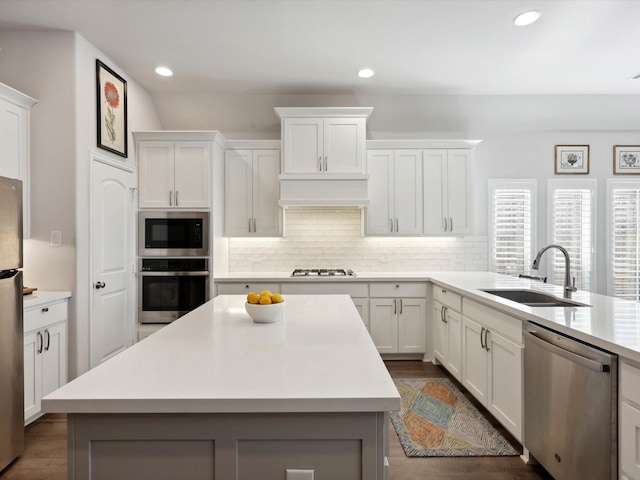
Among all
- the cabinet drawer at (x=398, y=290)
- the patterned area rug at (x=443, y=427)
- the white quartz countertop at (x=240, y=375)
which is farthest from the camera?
the cabinet drawer at (x=398, y=290)

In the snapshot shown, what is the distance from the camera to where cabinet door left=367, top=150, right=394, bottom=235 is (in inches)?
162

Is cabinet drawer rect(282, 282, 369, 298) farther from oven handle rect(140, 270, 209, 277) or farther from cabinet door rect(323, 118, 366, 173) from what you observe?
cabinet door rect(323, 118, 366, 173)

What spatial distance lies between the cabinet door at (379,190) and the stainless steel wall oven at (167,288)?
1.93 meters

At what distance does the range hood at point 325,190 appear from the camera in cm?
384

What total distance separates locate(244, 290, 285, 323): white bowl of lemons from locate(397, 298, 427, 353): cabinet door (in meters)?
2.33

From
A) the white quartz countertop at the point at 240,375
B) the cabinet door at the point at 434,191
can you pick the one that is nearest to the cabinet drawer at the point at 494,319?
the white quartz countertop at the point at 240,375

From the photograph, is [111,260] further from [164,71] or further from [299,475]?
A: [299,475]

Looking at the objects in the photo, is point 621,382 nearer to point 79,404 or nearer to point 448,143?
point 79,404

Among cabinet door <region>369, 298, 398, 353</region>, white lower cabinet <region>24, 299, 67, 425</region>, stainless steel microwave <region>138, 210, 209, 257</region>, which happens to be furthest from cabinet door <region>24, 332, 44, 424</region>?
cabinet door <region>369, 298, 398, 353</region>

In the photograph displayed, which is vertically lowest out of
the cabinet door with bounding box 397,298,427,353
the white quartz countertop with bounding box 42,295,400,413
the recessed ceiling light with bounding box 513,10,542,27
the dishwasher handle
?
the cabinet door with bounding box 397,298,427,353

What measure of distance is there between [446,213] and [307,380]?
3503 mm

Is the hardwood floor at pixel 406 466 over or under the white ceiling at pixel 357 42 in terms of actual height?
under

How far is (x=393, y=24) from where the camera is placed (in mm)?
2727

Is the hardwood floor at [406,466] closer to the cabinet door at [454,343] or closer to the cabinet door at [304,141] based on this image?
the cabinet door at [454,343]
